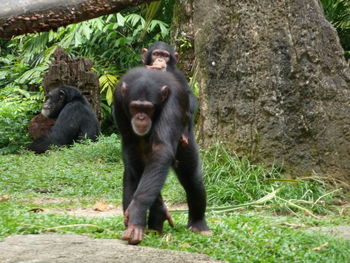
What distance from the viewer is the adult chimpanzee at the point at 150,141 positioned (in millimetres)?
4129

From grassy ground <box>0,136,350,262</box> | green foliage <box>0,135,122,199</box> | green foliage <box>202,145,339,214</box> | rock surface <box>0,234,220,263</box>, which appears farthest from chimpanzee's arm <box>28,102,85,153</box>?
rock surface <box>0,234,220,263</box>

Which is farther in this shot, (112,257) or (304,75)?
(304,75)

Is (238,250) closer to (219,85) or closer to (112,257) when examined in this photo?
(112,257)

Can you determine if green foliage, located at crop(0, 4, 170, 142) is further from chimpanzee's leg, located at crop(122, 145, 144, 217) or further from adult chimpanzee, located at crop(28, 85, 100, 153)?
chimpanzee's leg, located at crop(122, 145, 144, 217)

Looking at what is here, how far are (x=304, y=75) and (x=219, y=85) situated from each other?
103 cm

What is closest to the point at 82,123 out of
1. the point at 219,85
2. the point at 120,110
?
the point at 219,85

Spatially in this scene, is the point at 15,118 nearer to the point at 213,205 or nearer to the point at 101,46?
the point at 101,46

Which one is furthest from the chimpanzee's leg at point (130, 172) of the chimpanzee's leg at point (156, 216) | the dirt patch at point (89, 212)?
the dirt patch at point (89, 212)

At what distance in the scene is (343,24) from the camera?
529 inches

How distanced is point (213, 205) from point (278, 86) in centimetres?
161

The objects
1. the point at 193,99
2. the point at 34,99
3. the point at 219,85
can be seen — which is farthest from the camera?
the point at 34,99

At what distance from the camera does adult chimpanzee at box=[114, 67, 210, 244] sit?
13.5ft

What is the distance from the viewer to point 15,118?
46.1 feet

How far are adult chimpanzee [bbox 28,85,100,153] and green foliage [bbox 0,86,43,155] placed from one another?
99 centimetres
